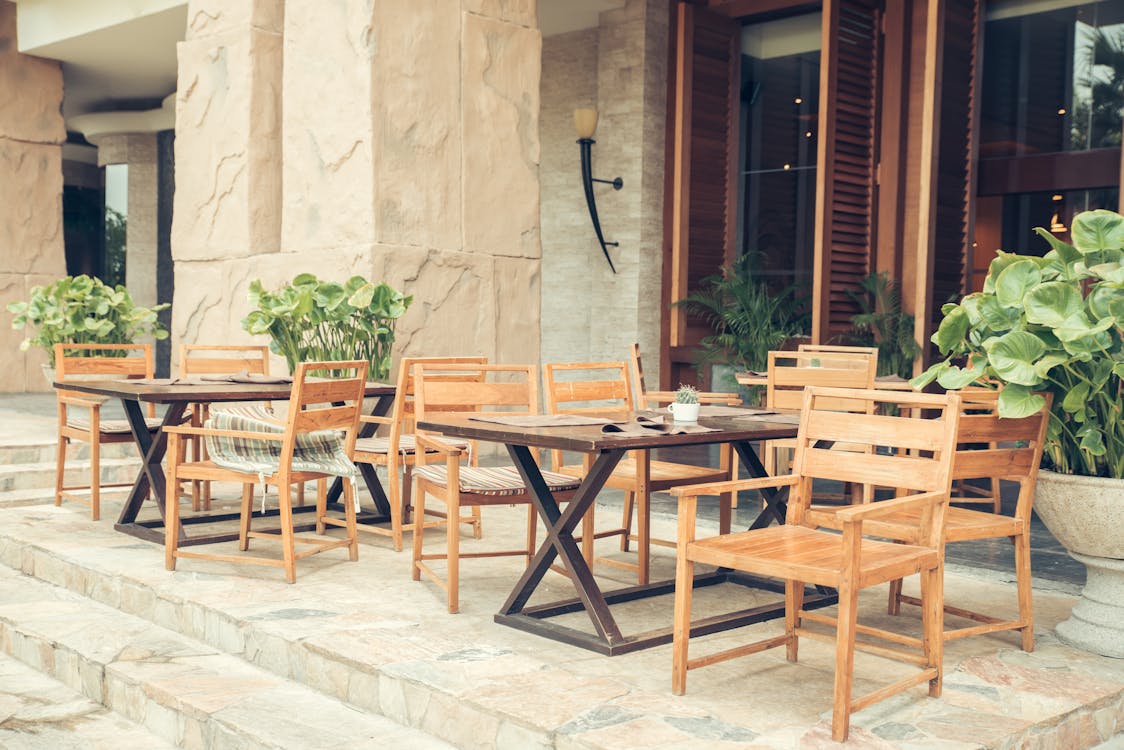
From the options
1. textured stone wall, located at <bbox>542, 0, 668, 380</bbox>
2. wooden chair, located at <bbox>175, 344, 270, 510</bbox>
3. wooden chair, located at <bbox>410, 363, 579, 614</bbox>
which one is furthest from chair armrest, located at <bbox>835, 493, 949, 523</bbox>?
textured stone wall, located at <bbox>542, 0, 668, 380</bbox>

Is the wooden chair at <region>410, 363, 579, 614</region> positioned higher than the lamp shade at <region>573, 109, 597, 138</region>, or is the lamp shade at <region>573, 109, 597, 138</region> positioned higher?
the lamp shade at <region>573, 109, 597, 138</region>

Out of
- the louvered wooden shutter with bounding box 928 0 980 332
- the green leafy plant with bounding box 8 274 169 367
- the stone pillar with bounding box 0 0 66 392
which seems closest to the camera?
the louvered wooden shutter with bounding box 928 0 980 332

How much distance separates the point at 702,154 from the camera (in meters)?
8.71

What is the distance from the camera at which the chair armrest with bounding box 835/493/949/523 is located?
2664mm

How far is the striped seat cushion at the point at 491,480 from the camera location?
3717 mm

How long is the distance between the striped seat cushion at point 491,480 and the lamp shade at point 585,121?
5.33 meters

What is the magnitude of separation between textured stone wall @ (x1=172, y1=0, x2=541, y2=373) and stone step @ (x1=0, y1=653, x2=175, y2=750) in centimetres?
297

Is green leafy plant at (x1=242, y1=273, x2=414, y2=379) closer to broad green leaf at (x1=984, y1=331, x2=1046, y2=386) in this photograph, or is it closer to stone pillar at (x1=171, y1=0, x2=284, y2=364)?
stone pillar at (x1=171, y1=0, x2=284, y2=364)

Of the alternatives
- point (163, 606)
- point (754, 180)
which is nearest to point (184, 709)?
point (163, 606)

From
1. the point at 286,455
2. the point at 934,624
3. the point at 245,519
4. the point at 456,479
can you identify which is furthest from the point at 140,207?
the point at 934,624

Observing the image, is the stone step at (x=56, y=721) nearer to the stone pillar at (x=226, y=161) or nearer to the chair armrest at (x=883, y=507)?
the chair armrest at (x=883, y=507)

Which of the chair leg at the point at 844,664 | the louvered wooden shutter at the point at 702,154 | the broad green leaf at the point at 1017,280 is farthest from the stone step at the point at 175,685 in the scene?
the louvered wooden shutter at the point at 702,154

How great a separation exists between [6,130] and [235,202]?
5073 mm

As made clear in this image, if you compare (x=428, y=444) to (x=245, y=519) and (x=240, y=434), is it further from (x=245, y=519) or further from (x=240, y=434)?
(x=245, y=519)
